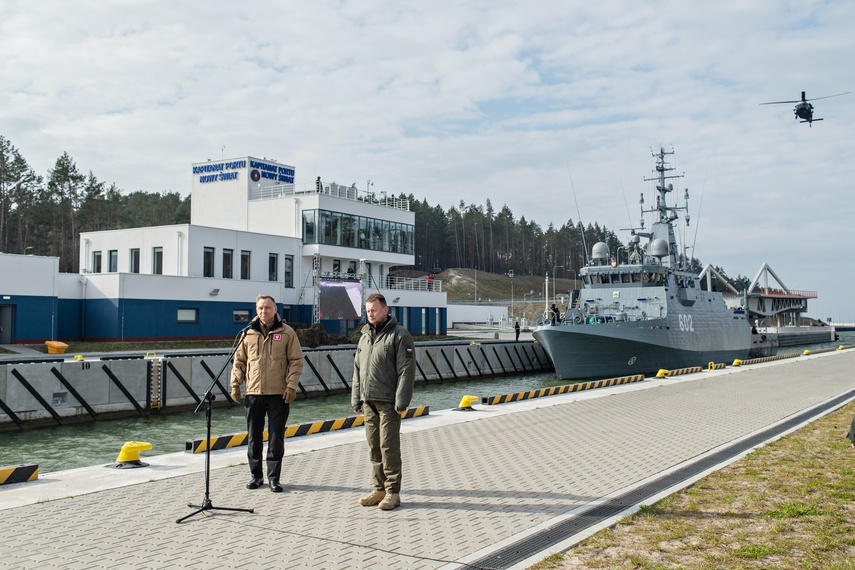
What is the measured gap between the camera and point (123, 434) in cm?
1739

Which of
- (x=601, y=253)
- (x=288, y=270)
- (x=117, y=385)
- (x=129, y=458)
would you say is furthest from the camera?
(x=288, y=270)

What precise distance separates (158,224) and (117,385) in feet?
254

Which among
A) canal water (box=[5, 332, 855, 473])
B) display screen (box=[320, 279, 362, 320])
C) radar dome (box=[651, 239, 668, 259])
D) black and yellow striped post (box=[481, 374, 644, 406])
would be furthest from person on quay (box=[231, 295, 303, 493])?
display screen (box=[320, 279, 362, 320])

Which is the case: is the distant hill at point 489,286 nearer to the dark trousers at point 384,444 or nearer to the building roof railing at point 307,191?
the building roof railing at point 307,191

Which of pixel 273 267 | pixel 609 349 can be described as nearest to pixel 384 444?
pixel 609 349

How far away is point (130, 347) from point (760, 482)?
31648 millimetres

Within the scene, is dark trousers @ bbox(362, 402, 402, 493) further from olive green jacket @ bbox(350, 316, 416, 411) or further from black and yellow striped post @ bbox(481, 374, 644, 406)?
black and yellow striped post @ bbox(481, 374, 644, 406)

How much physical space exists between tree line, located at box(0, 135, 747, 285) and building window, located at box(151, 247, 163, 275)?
21.2 metres

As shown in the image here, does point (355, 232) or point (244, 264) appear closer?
point (244, 264)

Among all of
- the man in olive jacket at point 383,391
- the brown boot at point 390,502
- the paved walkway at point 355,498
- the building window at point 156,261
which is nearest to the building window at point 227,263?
the building window at point 156,261

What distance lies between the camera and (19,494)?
7.83m

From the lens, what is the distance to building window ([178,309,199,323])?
127 ft

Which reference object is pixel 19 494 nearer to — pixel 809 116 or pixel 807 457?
pixel 807 457

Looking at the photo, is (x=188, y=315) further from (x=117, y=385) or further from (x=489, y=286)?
(x=489, y=286)
